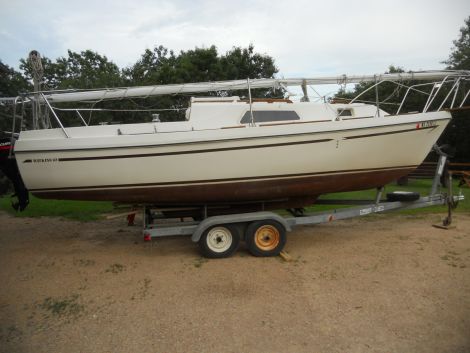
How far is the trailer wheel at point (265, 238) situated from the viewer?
5.03 meters

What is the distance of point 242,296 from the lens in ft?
12.5

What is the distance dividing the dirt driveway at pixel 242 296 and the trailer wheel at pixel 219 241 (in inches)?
6.7

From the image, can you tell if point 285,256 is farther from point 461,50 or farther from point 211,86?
point 461,50

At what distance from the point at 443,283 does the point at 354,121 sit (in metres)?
2.44

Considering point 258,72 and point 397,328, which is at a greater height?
point 258,72

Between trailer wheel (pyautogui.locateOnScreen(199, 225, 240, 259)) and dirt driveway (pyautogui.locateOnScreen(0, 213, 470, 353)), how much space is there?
171 millimetres

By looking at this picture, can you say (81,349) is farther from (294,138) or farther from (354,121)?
(354,121)

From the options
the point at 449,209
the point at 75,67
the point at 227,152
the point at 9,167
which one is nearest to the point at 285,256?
the point at 227,152

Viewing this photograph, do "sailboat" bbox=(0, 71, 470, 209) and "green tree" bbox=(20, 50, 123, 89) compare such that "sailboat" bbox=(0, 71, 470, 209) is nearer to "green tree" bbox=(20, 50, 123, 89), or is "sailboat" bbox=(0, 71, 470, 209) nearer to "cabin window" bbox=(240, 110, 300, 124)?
"cabin window" bbox=(240, 110, 300, 124)

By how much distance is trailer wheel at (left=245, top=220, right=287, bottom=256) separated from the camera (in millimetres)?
5027

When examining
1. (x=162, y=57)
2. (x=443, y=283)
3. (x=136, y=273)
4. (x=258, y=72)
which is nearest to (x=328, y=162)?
(x=443, y=283)

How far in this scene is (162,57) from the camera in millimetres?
25422

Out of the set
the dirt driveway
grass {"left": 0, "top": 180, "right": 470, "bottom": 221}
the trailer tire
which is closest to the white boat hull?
the trailer tire

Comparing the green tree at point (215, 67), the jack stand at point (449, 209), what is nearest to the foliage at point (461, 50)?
the green tree at point (215, 67)
